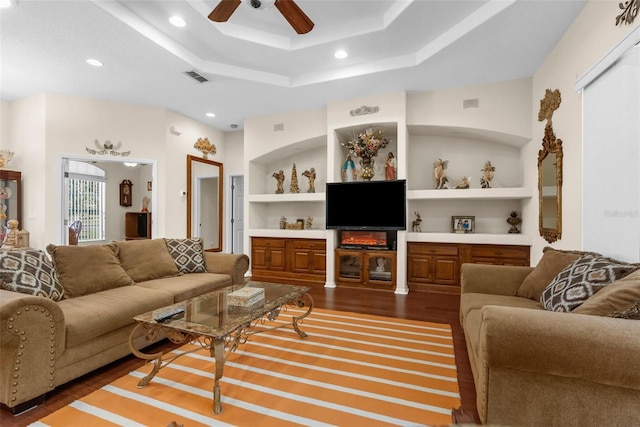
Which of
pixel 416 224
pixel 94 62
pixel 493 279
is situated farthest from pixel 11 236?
pixel 493 279

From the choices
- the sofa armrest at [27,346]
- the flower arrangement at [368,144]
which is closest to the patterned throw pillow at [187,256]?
the sofa armrest at [27,346]

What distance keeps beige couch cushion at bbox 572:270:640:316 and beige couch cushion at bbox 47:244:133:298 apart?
3370mm

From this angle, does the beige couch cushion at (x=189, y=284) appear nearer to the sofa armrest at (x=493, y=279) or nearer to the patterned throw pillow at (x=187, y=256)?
the patterned throw pillow at (x=187, y=256)

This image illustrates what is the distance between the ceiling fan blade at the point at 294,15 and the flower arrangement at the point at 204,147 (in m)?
4.15

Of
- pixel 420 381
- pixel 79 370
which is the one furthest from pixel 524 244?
pixel 79 370

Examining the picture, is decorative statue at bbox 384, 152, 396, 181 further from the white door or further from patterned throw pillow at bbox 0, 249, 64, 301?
patterned throw pillow at bbox 0, 249, 64, 301

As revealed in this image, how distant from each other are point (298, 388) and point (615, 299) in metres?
1.77

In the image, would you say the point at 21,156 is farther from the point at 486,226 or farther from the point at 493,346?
the point at 486,226

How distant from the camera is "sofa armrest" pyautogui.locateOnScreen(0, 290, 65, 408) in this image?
1607mm

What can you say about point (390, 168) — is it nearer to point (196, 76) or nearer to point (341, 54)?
point (341, 54)

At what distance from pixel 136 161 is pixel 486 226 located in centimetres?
595

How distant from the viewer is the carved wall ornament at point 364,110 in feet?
15.3

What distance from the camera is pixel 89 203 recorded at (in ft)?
25.9

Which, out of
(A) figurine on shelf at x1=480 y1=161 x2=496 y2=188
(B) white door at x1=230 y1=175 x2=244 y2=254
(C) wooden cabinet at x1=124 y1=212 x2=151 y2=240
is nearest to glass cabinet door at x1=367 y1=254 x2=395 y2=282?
(A) figurine on shelf at x1=480 y1=161 x2=496 y2=188
